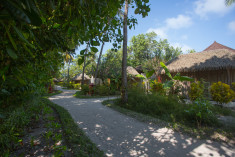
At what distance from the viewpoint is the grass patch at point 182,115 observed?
11.7 ft

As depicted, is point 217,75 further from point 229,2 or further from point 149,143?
point 149,143

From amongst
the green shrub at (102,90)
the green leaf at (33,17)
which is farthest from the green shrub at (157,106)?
the green shrub at (102,90)

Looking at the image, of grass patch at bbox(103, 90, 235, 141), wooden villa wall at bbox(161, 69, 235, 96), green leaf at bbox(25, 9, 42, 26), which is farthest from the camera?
wooden villa wall at bbox(161, 69, 235, 96)

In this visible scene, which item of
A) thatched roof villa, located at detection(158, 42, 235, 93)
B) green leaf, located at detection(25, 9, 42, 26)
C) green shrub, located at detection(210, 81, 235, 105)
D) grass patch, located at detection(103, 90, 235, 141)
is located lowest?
grass patch, located at detection(103, 90, 235, 141)

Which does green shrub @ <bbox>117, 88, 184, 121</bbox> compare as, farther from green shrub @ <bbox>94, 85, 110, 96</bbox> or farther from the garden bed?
green shrub @ <bbox>94, 85, 110, 96</bbox>

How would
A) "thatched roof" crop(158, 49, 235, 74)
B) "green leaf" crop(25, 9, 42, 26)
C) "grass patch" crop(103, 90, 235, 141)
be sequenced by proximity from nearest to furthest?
"green leaf" crop(25, 9, 42, 26) → "grass patch" crop(103, 90, 235, 141) → "thatched roof" crop(158, 49, 235, 74)

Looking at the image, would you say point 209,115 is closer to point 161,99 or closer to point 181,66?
point 161,99

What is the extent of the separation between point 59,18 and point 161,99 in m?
5.64

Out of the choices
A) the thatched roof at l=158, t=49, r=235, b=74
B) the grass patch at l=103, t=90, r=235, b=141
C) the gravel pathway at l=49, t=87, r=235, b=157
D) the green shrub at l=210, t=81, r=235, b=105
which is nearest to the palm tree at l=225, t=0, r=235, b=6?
the thatched roof at l=158, t=49, r=235, b=74

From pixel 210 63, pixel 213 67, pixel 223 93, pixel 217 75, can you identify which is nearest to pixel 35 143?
pixel 223 93

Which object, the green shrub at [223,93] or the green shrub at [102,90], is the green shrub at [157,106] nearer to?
the green shrub at [223,93]

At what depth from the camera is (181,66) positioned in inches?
379

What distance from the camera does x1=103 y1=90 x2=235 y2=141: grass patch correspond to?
140 inches

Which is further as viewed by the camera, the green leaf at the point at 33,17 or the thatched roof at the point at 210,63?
the thatched roof at the point at 210,63
